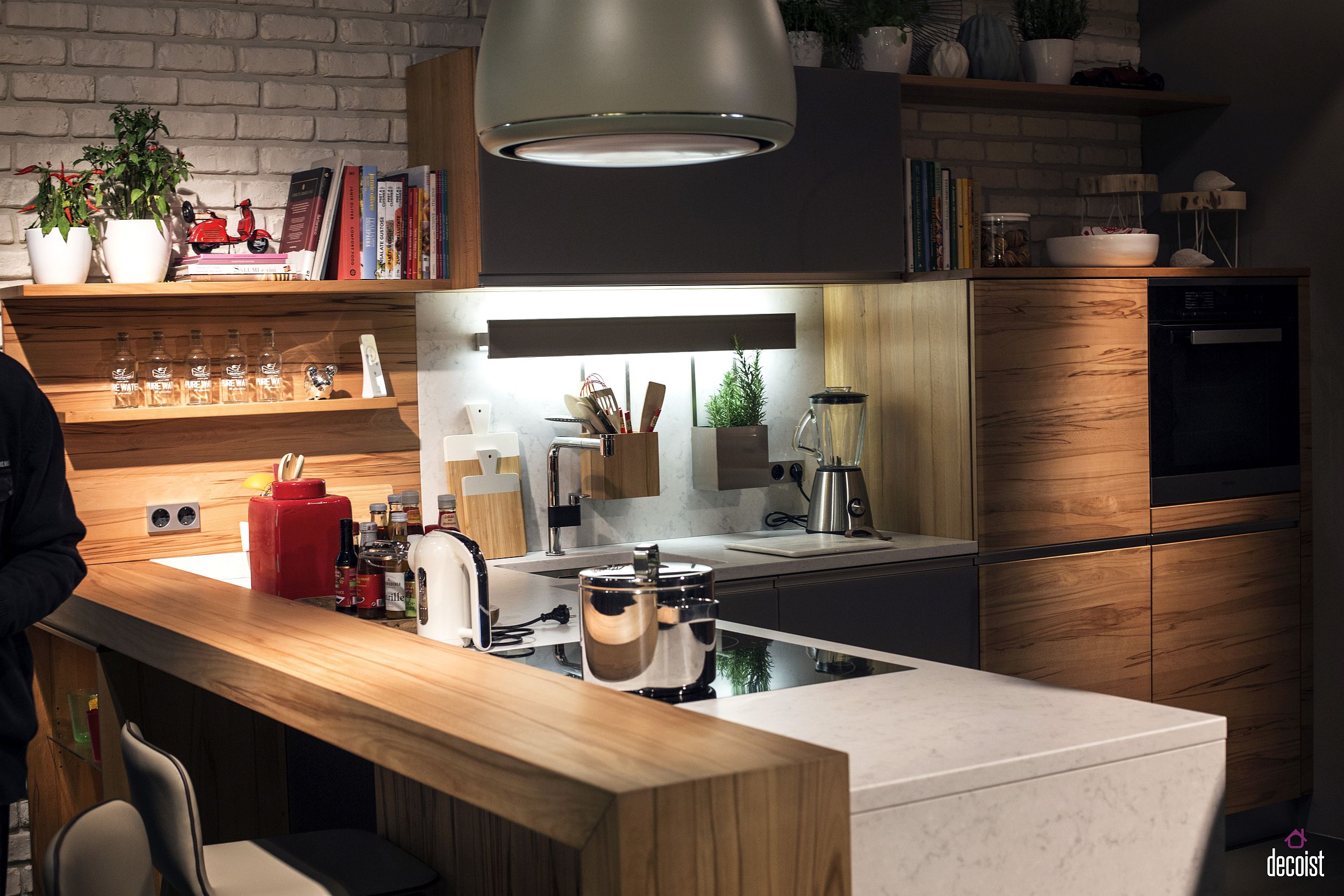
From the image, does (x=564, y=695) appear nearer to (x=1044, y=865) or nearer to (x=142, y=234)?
(x=1044, y=865)

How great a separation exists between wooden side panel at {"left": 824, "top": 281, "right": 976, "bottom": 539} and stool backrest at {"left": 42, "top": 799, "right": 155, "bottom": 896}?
2.83 metres

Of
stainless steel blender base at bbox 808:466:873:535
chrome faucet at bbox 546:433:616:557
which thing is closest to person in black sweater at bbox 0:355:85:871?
chrome faucet at bbox 546:433:616:557

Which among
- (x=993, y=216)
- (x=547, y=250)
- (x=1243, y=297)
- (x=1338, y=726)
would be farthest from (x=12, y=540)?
(x=1338, y=726)

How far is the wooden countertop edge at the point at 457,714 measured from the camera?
1359 millimetres

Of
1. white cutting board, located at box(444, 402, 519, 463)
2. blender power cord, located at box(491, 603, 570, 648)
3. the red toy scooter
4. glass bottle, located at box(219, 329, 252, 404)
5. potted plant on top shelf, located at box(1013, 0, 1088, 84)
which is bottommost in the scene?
blender power cord, located at box(491, 603, 570, 648)

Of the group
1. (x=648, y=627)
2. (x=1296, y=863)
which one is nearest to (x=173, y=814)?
(x=648, y=627)

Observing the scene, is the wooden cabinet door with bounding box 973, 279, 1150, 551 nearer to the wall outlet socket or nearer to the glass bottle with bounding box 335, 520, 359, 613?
the glass bottle with bounding box 335, 520, 359, 613

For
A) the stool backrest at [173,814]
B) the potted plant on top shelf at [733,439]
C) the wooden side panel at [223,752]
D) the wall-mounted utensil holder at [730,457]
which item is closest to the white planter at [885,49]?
the potted plant on top shelf at [733,439]

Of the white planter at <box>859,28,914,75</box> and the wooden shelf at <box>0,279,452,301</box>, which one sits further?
the white planter at <box>859,28,914,75</box>

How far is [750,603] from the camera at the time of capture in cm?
362

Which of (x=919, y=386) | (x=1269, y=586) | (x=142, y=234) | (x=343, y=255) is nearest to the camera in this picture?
(x=142, y=234)

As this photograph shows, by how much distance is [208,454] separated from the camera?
350cm

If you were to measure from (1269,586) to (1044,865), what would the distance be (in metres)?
3.18

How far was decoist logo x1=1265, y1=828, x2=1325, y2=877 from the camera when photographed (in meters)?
4.16
